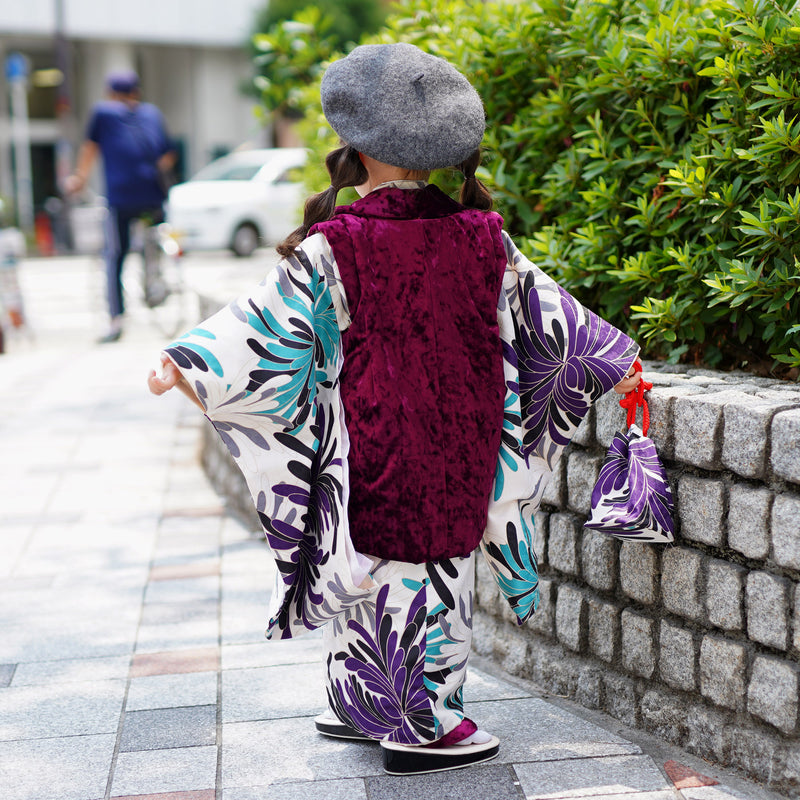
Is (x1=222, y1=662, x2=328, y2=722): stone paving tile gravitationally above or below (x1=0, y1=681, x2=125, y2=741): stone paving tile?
above

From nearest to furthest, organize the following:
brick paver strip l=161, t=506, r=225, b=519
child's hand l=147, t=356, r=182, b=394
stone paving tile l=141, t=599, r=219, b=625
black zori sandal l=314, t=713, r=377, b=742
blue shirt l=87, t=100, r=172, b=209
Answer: child's hand l=147, t=356, r=182, b=394 → black zori sandal l=314, t=713, r=377, b=742 → stone paving tile l=141, t=599, r=219, b=625 → brick paver strip l=161, t=506, r=225, b=519 → blue shirt l=87, t=100, r=172, b=209

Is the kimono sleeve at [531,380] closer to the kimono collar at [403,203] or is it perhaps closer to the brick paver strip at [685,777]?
the kimono collar at [403,203]

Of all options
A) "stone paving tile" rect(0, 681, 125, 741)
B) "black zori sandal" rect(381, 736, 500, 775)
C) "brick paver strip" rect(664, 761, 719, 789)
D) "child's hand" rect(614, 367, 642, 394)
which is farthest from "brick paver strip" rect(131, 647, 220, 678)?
"child's hand" rect(614, 367, 642, 394)

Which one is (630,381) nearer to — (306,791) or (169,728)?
(306,791)

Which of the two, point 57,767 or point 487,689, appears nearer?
point 57,767

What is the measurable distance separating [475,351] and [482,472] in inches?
11.1

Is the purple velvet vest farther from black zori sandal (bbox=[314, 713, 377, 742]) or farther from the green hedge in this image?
the green hedge

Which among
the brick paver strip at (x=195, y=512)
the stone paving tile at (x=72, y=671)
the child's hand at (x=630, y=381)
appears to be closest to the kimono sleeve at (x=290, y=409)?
the child's hand at (x=630, y=381)

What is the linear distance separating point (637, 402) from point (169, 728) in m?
1.47

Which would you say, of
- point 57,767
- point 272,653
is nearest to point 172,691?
point 272,653

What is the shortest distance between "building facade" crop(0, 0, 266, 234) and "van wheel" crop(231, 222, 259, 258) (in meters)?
10.0

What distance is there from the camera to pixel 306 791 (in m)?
2.49

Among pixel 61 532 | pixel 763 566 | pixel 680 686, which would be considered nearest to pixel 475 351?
pixel 763 566

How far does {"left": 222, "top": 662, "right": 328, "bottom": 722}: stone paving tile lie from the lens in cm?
295
